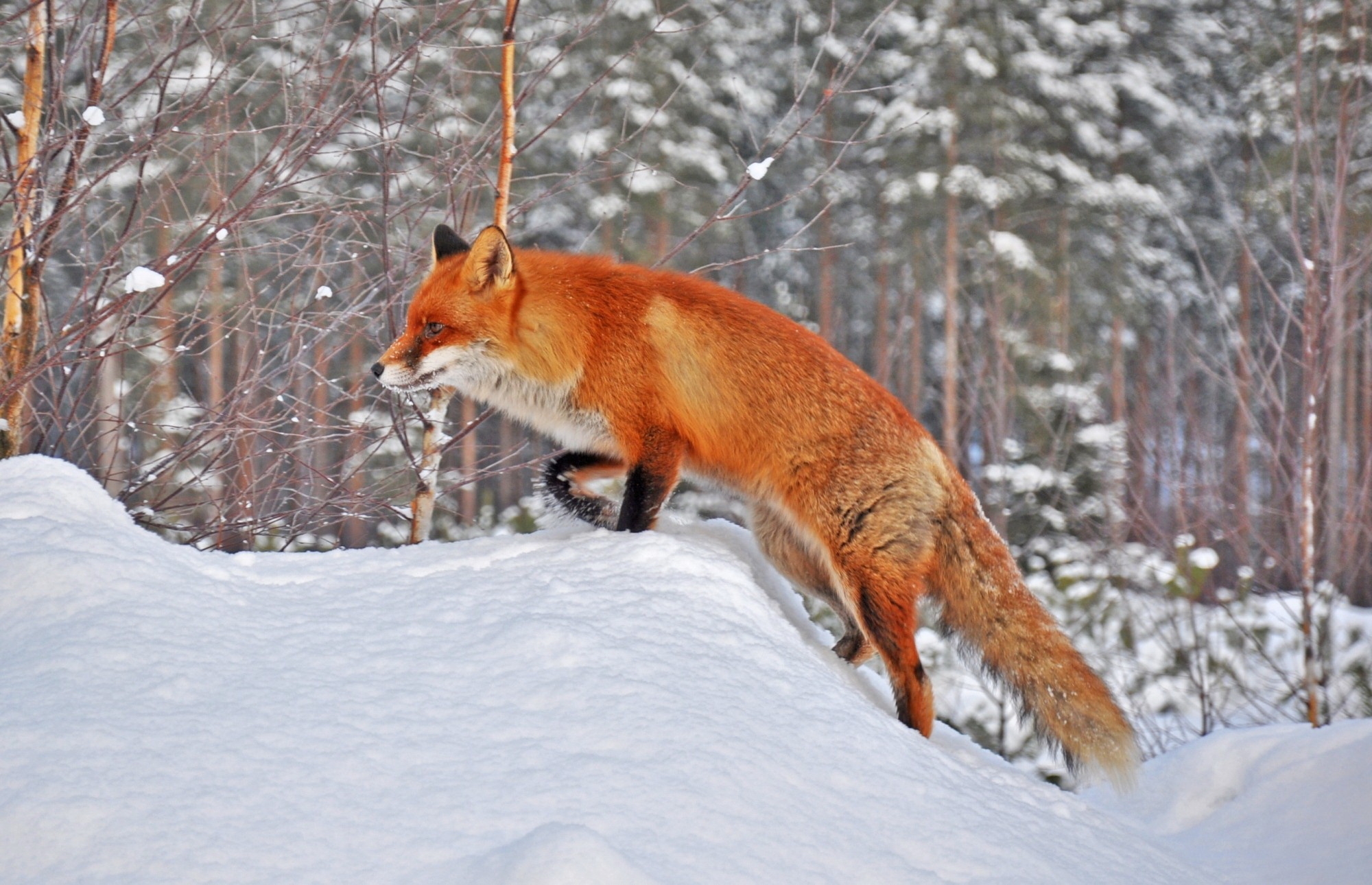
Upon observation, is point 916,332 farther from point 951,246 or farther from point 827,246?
point 827,246

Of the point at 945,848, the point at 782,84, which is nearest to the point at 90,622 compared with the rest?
the point at 945,848

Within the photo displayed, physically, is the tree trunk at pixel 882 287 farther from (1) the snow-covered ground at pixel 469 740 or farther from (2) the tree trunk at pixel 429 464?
(1) the snow-covered ground at pixel 469 740

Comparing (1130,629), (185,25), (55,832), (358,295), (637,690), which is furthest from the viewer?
(1130,629)

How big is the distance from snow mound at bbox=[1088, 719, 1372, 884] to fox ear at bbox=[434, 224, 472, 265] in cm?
378

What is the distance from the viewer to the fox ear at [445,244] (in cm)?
441

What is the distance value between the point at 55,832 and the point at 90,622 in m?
0.75

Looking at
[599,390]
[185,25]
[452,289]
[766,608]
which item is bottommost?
[766,608]

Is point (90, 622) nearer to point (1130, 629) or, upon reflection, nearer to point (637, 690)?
point (637, 690)

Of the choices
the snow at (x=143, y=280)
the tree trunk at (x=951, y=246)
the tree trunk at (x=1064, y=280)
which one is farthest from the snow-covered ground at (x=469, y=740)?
the tree trunk at (x=1064, y=280)

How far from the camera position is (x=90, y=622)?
2.30 metres

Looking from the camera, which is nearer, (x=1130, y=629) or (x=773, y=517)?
(x=773, y=517)

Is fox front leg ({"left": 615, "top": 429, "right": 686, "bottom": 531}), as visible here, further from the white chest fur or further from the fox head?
the fox head

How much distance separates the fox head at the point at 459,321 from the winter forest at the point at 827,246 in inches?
14.9

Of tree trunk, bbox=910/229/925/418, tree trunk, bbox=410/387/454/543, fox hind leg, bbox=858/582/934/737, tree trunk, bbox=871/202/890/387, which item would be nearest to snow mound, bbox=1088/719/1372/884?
fox hind leg, bbox=858/582/934/737
